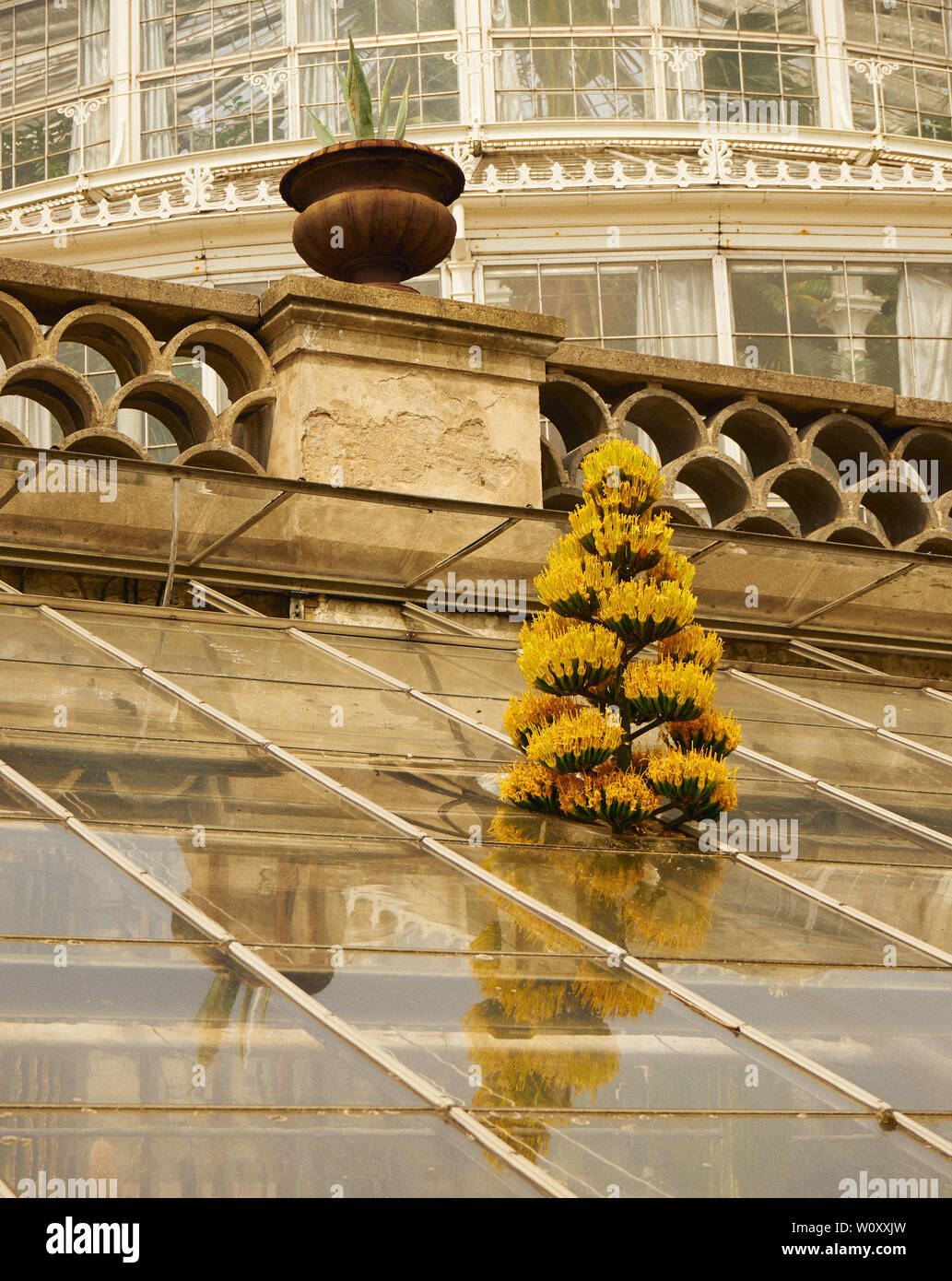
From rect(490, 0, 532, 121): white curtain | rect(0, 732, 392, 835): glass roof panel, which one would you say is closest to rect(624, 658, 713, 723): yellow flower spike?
rect(0, 732, 392, 835): glass roof panel

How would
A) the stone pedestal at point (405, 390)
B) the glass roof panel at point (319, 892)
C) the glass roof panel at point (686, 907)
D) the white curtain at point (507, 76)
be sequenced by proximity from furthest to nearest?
the white curtain at point (507, 76) < the stone pedestal at point (405, 390) < the glass roof panel at point (686, 907) < the glass roof panel at point (319, 892)

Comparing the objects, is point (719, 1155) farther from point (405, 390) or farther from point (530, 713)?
point (405, 390)

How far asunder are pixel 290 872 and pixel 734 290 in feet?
36.6

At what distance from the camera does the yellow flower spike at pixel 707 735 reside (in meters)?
5.71

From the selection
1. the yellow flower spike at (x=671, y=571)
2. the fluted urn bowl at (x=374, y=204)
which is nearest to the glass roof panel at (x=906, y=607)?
the fluted urn bowl at (x=374, y=204)

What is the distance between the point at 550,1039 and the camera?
12.5 feet

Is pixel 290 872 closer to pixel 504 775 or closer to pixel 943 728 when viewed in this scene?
pixel 504 775

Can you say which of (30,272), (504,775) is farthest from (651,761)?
(30,272)

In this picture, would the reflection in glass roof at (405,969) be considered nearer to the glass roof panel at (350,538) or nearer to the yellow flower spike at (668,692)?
the yellow flower spike at (668,692)

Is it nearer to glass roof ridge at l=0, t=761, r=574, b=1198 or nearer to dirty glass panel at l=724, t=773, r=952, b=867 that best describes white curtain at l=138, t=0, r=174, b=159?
dirty glass panel at l=724, t=773, r=952, b=867

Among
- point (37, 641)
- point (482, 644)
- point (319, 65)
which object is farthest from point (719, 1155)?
point (319, 65)
